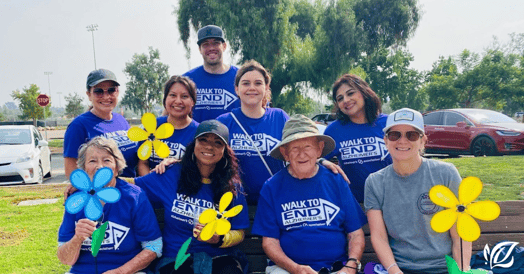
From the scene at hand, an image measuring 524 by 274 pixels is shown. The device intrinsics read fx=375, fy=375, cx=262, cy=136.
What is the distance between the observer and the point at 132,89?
3541 centimetres

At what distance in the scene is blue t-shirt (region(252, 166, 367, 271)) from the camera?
6.78 feet

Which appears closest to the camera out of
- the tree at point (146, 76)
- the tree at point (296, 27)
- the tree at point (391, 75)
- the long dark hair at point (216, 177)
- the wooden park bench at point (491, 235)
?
the long dark hair at point (216, 177)

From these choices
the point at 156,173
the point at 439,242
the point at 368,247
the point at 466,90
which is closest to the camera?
the point at 439,242

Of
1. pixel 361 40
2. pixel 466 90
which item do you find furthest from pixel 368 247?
pixel 466 90

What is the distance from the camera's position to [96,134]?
104 inches

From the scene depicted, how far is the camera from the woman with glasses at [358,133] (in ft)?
8.24

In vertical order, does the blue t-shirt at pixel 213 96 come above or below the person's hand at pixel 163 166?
above

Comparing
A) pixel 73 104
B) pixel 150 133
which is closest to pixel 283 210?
pixel 150 133

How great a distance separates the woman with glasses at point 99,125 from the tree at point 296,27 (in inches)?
575

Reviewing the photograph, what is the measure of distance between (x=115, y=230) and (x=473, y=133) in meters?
8.62

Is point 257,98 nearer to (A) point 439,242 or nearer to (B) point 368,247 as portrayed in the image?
(B) point 368,247

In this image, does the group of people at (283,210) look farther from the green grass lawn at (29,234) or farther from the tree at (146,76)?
the tree at (146,76)

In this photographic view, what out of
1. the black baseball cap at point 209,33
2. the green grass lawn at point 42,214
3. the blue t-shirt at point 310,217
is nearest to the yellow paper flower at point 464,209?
the blue t-shirt at point 310,217

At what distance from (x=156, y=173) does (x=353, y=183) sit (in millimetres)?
1312
